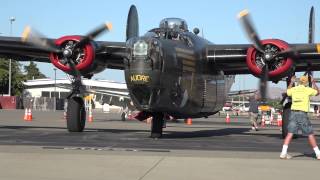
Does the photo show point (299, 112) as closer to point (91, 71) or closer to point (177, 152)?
point (177, 152)

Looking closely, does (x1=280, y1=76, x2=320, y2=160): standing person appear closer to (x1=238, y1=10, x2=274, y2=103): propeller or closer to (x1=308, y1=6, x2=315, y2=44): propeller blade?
(x1=238, y1=10, x2=274, y2=103): propeller

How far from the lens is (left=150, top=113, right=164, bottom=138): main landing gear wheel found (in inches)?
666

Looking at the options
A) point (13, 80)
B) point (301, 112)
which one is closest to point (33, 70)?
point (13, 80)

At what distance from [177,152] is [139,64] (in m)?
3.72

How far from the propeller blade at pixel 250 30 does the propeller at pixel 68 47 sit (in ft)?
16.6

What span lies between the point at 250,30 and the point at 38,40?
792 cm

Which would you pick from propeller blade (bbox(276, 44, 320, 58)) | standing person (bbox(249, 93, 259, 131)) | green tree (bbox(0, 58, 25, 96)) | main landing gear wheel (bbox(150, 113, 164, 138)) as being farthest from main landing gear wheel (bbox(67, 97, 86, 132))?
green tree (bbox(0, 58, 25, 96))

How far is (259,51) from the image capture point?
17.8 meters

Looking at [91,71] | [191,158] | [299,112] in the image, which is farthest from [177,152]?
[91,71]

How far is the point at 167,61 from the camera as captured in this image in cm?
1557

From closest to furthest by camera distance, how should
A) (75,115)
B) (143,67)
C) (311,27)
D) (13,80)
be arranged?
(143,67)
(75,115)
(311,27)
(13,80)

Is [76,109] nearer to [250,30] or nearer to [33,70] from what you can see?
[250,30]

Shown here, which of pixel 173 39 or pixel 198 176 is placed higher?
pixel 173 39

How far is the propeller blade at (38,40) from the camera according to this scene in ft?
61.6
